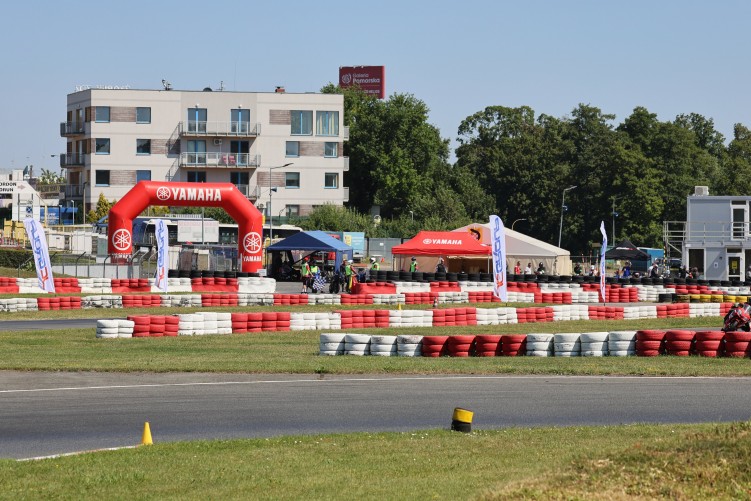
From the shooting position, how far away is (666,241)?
61906 mm

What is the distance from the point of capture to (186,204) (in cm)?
4994

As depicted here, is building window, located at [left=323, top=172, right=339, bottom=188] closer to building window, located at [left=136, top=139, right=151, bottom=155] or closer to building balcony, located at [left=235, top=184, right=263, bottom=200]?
building balcony, located at [left=235, top=184, right=263, bottom=200]

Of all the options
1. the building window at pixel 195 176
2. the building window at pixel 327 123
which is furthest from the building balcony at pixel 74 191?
the building window at pixel 327 123

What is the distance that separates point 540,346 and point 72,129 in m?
68.9

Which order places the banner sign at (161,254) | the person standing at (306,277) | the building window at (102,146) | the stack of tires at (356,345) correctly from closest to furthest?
the stack of tires at (356,345)
the banner sign at (161,254)
the person standing at (306,277)
the building window at (102,146)

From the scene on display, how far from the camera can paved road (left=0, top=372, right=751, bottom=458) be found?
14.6 metres

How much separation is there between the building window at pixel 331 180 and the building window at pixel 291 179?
223 cm

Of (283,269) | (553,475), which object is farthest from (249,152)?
(553,475)

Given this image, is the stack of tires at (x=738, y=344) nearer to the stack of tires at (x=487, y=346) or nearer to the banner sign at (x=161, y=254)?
the stack of tires at (x=487, y=346)

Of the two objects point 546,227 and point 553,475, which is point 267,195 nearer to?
point 546,227

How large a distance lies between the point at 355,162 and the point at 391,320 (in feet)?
230

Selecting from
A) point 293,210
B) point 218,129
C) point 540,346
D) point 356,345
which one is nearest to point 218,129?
point 218,129

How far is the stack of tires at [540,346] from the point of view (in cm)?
2400

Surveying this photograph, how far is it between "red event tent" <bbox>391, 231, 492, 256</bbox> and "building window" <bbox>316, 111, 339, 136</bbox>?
30.9 metres
